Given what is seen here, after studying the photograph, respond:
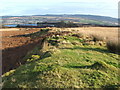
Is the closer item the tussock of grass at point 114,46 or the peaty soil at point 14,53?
the tussock of grass at point 114,46

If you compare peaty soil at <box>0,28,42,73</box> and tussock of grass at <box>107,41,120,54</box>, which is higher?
tussock of grass at <box>107,41,120,54</box>

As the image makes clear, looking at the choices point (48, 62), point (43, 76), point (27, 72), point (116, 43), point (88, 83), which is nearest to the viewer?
point (88, 83)

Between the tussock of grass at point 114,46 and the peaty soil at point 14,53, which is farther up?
the tussock of grass at point 114,46

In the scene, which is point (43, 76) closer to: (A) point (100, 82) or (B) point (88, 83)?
(B) point (88, 83)

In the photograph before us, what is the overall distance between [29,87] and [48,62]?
295 cm

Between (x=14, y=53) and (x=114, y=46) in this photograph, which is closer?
(x=114, y=46)

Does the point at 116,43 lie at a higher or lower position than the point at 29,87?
higher

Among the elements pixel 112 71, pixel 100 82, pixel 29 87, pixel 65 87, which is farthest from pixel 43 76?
pixel 112 71

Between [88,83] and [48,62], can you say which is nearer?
[88,83]

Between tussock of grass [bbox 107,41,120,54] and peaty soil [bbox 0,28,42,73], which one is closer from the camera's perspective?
tussock of grass [bbox 107,41,120,54]

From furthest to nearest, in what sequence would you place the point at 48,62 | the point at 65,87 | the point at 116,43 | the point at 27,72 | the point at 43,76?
the point at 116,43
the point at 48,62
the point at 27,72
the point at 43,76
the point at 65,87

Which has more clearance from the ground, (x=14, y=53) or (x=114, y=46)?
(x=114, y=46)

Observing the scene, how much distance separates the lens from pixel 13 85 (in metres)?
6.66

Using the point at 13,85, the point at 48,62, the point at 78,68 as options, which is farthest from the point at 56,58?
the point at 13,85
